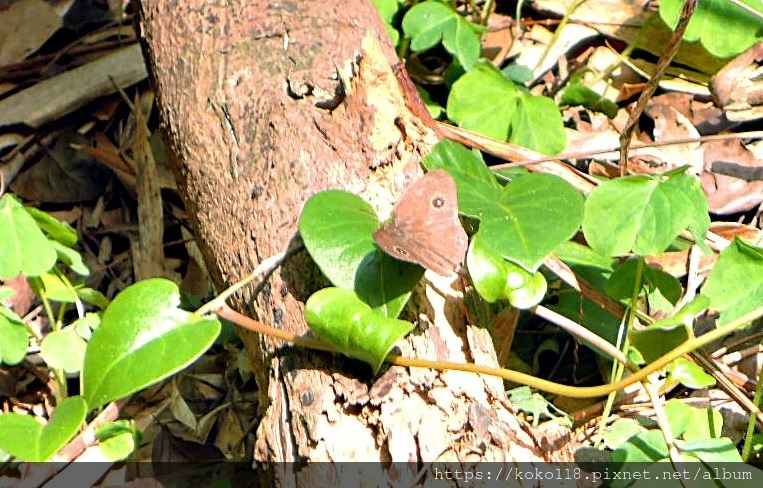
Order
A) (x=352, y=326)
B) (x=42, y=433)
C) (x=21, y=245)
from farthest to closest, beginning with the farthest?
1. (x=21, y=245)
2. (x=42, y=433)
3. (x=352, y=326)

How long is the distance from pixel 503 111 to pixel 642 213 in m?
0.86

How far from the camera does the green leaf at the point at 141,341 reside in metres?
1.39

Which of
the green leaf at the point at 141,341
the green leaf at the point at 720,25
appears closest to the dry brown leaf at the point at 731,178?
the green leaf at the point at 720,25

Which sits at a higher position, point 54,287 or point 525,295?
point 54,287

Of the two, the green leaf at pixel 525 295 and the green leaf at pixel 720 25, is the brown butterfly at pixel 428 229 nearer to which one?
the green leaf at pixel 525 295

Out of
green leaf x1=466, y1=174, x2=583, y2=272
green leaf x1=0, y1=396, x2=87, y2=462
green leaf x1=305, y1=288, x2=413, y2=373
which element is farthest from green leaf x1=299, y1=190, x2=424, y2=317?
green leaf x1=0, y1=396, x2=87, y2=462

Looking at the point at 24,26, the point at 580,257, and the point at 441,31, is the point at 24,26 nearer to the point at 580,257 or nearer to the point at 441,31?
the point at 441,31

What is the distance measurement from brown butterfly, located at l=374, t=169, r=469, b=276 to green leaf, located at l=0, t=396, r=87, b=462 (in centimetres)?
58

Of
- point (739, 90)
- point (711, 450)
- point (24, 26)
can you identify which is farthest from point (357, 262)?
point (24, 26)

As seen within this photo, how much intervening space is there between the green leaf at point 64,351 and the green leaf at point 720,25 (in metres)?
1.61

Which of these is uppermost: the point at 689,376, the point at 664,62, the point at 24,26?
the point at 24,26

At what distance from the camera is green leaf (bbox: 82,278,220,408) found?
4.56 feet

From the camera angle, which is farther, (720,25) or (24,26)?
(24,26)

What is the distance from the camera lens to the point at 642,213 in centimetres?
153
